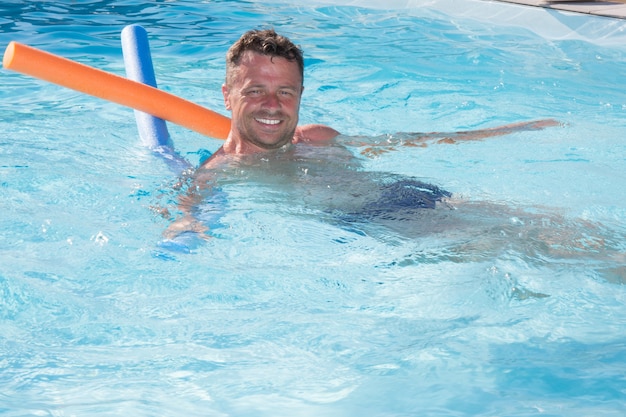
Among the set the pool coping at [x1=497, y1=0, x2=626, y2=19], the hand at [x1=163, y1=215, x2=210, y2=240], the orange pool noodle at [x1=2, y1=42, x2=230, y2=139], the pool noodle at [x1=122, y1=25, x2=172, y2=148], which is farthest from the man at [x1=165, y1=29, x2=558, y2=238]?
the pool coping at [x1=497, y1=0, x2=626, y2=19]

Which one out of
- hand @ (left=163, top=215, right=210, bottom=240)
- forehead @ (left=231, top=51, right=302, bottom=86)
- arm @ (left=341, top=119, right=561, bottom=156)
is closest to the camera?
hand @ (left=163, top=215, right=210, bottom=240)

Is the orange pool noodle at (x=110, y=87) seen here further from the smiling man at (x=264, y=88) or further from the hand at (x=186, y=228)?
the hand at (x=186, y=228)

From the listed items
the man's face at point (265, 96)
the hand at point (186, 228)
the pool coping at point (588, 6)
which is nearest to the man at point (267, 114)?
the man's face at point (265, 96)

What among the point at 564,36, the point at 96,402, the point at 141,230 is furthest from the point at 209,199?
the point at 564,36

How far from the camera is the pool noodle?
4.45 metres

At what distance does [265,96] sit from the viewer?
3.75 m

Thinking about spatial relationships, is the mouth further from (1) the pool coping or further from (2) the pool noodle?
(1) the pool coping

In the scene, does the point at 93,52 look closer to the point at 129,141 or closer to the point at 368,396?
the point at 129,141

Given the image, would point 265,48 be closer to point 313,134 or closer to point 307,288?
point 313,134

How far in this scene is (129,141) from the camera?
4992mm

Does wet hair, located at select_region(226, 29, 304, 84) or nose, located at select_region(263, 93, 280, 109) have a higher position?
wet hair, located at select_region(226, 29, 304, 84)

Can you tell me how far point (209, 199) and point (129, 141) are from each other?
1.50 metres

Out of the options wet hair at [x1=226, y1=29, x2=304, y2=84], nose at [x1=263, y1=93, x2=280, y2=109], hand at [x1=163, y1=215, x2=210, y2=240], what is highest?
wet hair at [x1=226, y1=29, x2=304, y2=84]

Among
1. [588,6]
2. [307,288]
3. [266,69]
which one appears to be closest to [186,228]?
[307,288]
